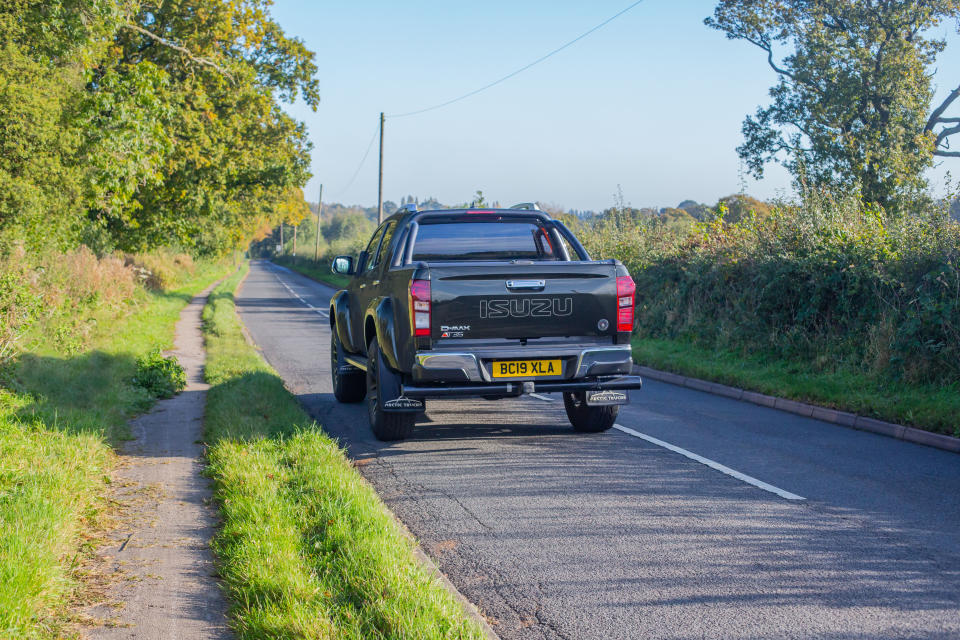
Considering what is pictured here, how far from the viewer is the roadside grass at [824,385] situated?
922 centimetres

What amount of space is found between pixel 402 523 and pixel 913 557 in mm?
3114

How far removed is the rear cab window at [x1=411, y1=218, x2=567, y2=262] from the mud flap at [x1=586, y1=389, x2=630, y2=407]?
1905 mm

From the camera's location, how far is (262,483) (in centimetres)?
586

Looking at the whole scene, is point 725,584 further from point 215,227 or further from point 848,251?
point 215,227

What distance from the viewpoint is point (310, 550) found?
4.62m

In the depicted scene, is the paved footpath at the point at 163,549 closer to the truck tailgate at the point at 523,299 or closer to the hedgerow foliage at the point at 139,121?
the truck tailgate at the point at 523,299

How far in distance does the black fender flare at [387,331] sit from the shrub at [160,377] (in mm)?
4021

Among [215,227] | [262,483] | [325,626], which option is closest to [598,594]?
[325,626]

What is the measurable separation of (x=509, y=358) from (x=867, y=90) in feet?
94.6

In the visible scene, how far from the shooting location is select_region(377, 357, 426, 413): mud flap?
7.53m

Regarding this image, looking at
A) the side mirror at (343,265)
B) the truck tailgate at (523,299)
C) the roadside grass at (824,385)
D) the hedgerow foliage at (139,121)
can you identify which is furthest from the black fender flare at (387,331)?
the hedgerow foliage at (139,121)

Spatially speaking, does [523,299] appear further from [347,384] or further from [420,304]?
[347,384]

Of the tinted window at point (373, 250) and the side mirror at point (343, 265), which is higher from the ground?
the tinted window at point (373, 250)

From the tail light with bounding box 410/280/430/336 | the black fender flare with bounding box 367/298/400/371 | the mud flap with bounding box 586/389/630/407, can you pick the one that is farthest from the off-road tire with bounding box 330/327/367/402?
the mud flap with bounding box 586/389/630/407
